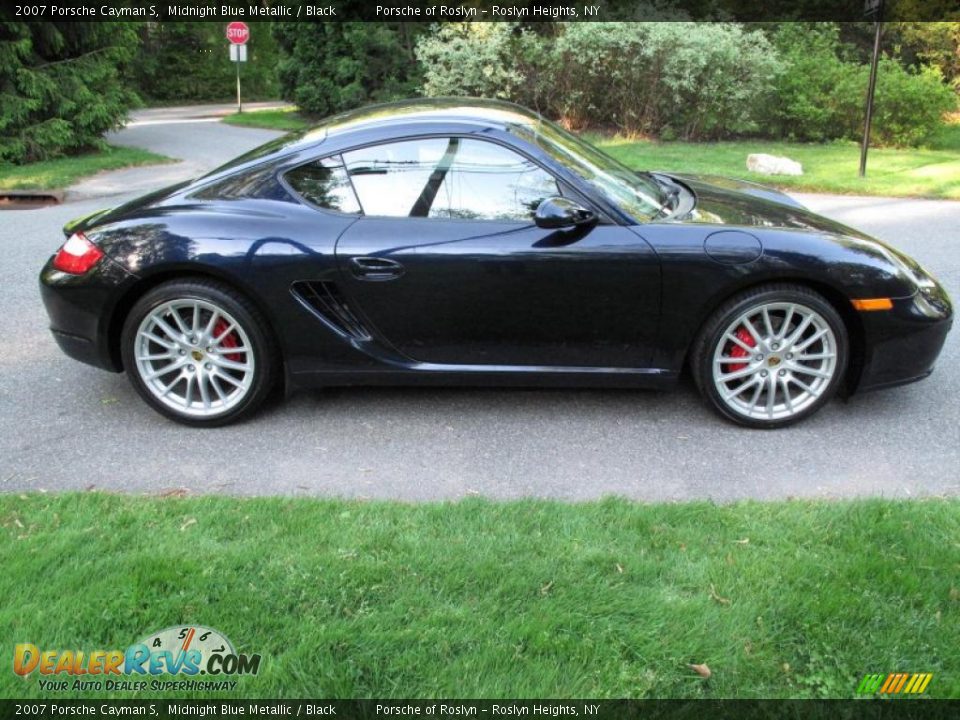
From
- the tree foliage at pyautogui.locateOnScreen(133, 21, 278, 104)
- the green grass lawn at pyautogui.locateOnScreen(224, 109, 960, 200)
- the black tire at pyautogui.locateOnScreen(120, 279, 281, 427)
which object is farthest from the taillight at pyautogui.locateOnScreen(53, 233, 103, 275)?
the tree foliage at pyautogui.locateOnScreen(133, 21, 278, 104)

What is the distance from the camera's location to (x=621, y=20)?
669 inches

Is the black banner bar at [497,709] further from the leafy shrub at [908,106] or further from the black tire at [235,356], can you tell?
the leafy shrub at [908,106]

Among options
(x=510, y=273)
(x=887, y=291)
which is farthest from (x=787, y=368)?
(x=510, y=273)

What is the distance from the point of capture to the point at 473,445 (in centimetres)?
394

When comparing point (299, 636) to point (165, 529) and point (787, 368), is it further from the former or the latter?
point (787, 368)

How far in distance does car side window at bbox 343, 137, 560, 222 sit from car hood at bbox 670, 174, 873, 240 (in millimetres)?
754

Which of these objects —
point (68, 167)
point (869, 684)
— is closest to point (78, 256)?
point (869, 684)

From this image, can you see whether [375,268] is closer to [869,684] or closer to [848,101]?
[869,684]

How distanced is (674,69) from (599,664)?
1578cm

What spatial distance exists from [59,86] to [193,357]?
1314 centimetres

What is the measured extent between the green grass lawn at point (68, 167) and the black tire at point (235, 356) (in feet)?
30.7

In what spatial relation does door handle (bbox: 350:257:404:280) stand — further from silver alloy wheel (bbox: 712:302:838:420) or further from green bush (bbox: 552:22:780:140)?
green bush (bbox: 552:22:780:140)

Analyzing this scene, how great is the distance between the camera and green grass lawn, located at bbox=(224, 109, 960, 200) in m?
11.5

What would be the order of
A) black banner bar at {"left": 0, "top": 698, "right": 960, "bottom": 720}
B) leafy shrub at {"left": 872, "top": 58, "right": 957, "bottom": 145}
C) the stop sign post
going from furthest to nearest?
the stop sign post, leafy shrub at {"left": 872, "top": 58, "right": 957, "bottom": 145}, black banner bar at {"left": 0, "top": 698, "right": 960, "bottom": 720}
